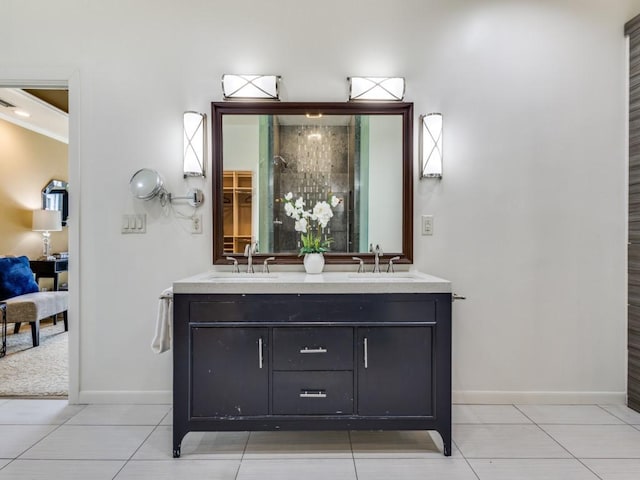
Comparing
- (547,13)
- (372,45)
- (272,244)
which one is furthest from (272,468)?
(547,13)

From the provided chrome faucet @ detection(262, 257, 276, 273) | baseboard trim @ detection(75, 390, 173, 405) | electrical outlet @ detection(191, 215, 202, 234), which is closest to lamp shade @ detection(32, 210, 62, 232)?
baseboard trim @ detection(75, 390, 173, 405)

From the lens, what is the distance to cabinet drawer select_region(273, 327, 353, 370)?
1.76 metres

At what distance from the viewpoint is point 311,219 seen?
7.68ft

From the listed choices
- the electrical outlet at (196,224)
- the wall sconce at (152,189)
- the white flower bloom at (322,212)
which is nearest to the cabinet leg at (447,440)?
the white flower bloom at (322,212)

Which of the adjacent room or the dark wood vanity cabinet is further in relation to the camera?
the adjacent room

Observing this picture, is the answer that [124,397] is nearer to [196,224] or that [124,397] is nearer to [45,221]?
[196,224]

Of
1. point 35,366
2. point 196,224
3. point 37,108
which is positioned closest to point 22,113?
point 37,108

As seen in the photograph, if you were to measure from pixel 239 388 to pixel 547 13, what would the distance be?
9.33 feet

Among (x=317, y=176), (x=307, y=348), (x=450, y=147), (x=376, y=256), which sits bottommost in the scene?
(x=307, y=348)

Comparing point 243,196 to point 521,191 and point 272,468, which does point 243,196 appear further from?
point 521,191

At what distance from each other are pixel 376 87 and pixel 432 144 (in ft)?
1.61

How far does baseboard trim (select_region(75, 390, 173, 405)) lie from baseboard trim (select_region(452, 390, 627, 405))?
1.83 meters

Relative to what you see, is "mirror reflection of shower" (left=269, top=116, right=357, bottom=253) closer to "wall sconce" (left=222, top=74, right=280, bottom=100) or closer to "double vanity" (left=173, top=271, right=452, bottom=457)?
"wall sconce" (left=222, top=74, right=280, bottom=100)

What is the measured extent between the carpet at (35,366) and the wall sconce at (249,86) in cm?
222
